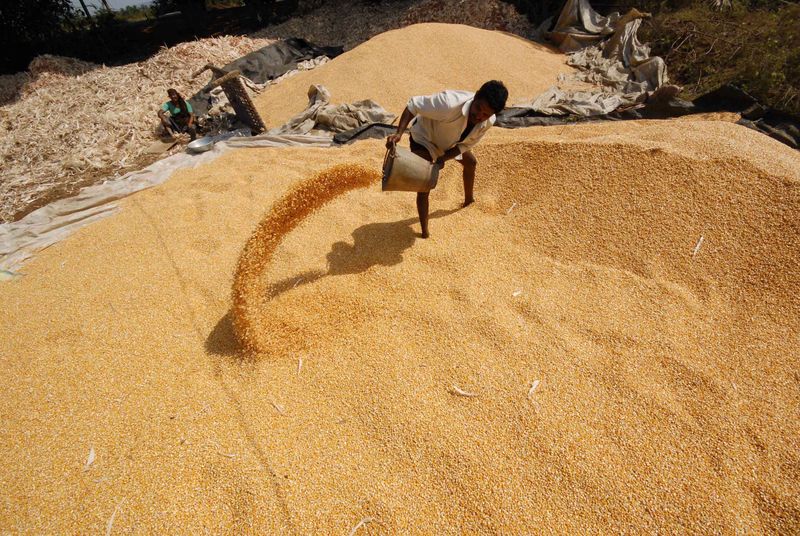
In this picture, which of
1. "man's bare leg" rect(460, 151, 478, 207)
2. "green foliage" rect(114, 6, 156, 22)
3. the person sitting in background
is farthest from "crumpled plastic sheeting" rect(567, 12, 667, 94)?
"green foliage" rect(114, 6, 156, 22)

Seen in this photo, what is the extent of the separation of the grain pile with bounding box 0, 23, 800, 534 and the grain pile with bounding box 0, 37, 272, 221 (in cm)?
244

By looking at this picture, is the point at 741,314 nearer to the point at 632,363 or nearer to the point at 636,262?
the point at 636,262

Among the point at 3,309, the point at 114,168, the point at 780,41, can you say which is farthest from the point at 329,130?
the point at 780,41

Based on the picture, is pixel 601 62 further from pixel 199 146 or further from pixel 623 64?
pixel 199 146

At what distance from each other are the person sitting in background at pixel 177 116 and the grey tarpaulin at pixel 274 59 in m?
1.55

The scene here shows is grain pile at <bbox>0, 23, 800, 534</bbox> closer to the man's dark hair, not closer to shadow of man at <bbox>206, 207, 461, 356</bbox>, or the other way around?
shadow of man at <bbox>206, 207, 461, 356</bbox>

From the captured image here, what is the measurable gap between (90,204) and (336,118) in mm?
2801

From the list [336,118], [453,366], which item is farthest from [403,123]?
[336,118]

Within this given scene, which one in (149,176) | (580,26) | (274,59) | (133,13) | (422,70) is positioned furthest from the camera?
(133,13)

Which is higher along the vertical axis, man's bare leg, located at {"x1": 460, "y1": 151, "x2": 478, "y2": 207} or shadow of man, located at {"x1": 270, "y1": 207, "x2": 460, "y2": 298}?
man's bare leg, located at {"x1": 460, "y1": 151, "x2": 478, "y2": 207}

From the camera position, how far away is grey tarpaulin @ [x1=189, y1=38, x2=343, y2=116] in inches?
251

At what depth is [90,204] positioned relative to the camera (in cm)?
352

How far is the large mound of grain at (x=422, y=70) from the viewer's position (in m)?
5.12

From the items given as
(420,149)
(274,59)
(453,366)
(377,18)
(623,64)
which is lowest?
(453,366)
